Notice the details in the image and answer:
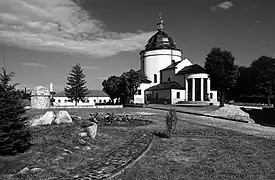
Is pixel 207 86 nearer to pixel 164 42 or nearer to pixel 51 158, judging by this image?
pixel 164 42

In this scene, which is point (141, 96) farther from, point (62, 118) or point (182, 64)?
A: point (62, 118)

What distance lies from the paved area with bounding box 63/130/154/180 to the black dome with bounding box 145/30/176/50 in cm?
4942

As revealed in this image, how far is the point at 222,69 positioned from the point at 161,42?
85.4ft

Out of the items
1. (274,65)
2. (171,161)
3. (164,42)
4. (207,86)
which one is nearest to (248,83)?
(274,65)

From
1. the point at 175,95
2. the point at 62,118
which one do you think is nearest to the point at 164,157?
the point at 62,118

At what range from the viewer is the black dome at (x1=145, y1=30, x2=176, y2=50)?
184 feet

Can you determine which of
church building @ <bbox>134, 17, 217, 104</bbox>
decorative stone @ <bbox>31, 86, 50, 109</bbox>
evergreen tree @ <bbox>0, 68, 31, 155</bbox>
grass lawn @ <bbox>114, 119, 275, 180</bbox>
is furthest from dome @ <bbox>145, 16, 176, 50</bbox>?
evergreen tree @ <bbox>0, 68, 31, 155</bbox>

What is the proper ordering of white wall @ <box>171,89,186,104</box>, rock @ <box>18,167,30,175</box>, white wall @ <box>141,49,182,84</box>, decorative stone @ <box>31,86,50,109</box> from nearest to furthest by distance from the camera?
rock @ <box>18,167,30,175</box> → decorative stone @ <box>31,86,50,109</box> → white wall @ <box>171,89,186,104</box> → white wall @ <box>141,49,182,84</box>

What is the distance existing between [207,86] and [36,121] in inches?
1633

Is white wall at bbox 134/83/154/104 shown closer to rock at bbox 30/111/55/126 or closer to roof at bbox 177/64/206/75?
roof at bbox 177/64/206/75

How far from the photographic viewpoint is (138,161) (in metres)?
6.49

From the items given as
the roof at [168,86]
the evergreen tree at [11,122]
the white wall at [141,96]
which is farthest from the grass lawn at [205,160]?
the white wall at [141,96]

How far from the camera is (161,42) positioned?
2224 inches

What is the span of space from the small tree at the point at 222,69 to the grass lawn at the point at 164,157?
2505cm
